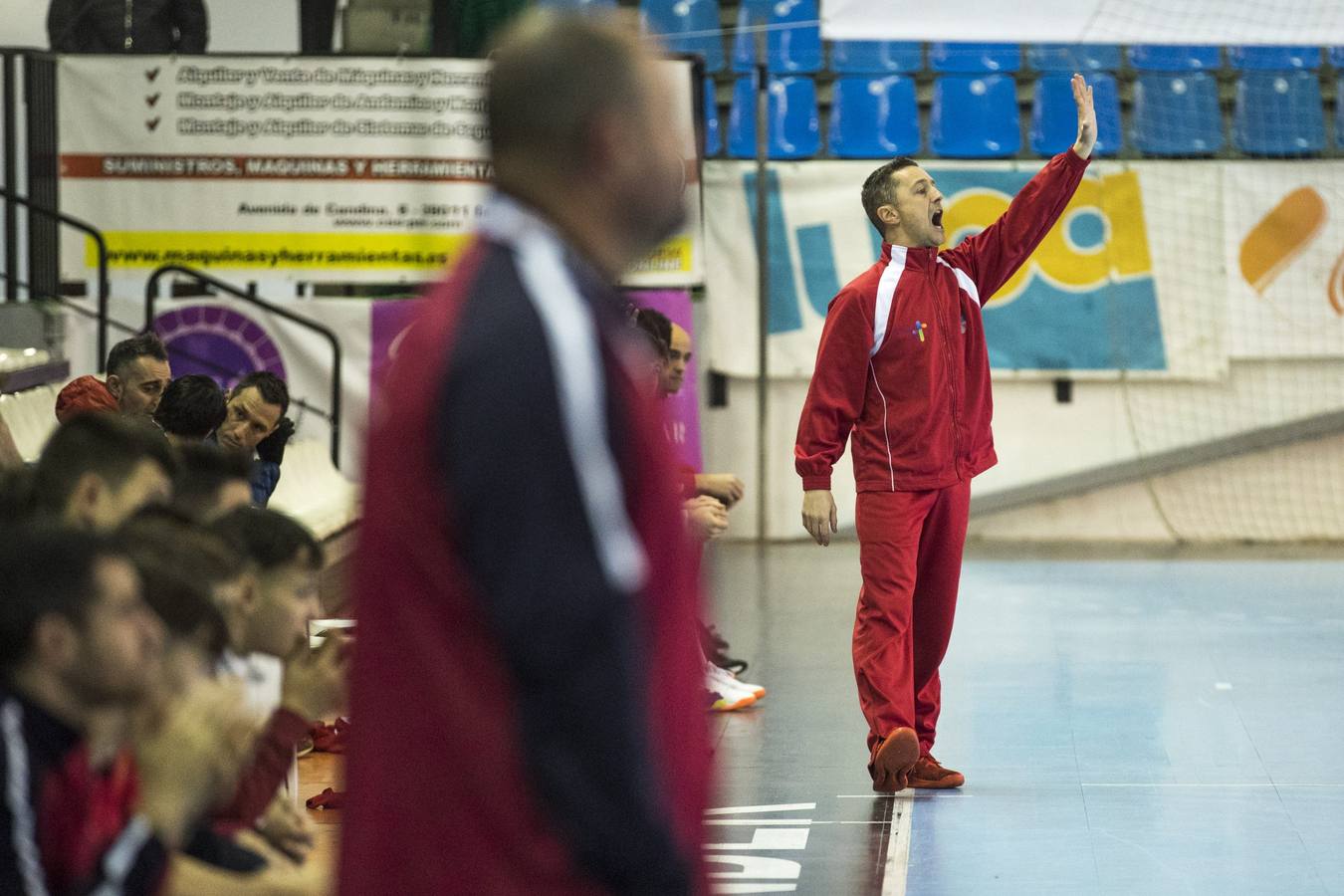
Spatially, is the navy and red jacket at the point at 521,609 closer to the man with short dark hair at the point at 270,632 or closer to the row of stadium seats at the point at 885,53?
the man with short dark hair at the point at 270,632

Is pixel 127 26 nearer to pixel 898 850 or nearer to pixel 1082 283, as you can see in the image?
pixel 1082 283

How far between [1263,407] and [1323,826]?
7.00m

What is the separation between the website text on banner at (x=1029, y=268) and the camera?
1127 centimetres

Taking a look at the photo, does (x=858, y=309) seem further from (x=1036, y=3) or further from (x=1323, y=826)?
(x=1036, y=3)

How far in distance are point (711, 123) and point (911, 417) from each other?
279 inches

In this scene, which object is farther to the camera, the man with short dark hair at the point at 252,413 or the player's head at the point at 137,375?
the player's head at the point at 137,375

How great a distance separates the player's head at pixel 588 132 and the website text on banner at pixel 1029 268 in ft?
32.0

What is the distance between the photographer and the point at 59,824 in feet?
6.86

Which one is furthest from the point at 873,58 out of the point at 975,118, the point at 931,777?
the point at 931,777

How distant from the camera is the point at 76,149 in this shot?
10.2 meters

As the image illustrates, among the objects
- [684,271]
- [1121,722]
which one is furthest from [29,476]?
[684,271]

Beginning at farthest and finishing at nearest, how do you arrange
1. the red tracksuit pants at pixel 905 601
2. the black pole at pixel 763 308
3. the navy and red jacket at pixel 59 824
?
the black pole at pixel 763 308
the red tracksuit pants at pixel 905 601
the navy and red jacket at pixel 59 824

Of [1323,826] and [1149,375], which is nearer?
[1323,826]

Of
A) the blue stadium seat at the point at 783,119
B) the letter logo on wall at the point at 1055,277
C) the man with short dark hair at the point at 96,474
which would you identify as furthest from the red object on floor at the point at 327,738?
the blue stadium seat at the point at 783,119
